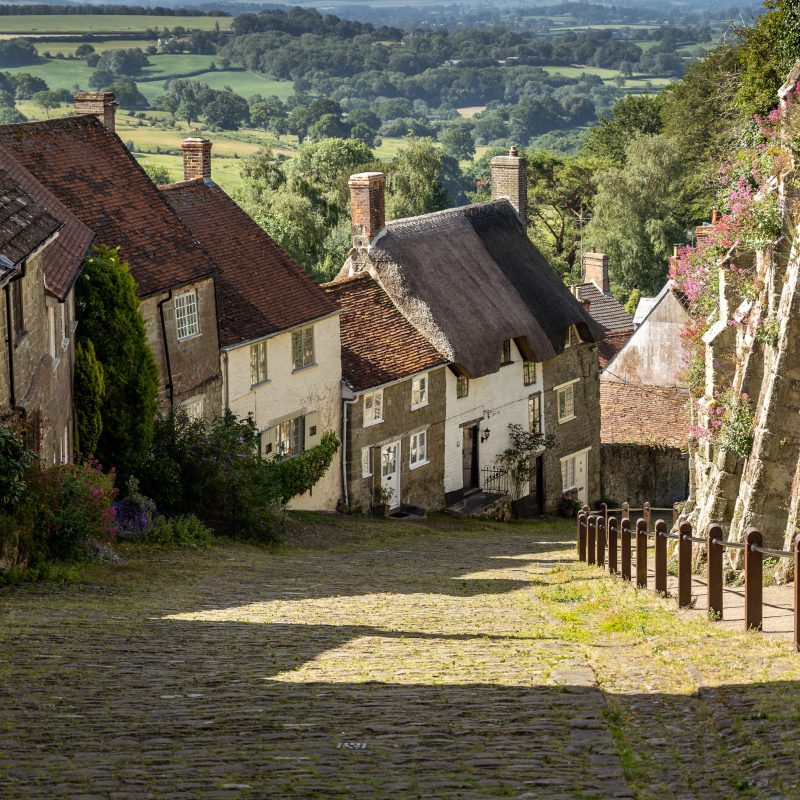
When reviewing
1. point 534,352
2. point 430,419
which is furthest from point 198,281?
point 534,352

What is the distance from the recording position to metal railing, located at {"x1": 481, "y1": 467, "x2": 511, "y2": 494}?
4150cm

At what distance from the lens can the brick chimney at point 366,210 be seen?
129ft

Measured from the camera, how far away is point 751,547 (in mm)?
12023

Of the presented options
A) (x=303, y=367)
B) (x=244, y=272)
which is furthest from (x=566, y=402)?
(x=244, y=272)

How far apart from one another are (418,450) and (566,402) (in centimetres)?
757

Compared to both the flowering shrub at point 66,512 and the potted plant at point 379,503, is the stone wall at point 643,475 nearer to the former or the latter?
the potted plant at point 379,503

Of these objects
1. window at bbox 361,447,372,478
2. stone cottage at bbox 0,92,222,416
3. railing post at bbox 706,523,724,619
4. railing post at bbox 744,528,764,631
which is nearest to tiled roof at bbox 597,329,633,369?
window at bbox 361,447,372,478

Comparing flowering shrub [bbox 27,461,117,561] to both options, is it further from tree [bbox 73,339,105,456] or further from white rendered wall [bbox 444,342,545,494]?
white rendered wall [bbox 444,342,545,494]

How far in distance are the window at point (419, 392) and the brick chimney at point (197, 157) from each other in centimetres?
752

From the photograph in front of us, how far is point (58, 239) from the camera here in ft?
80.2

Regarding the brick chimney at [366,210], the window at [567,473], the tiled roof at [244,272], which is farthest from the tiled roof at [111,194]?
the window at [567,473]

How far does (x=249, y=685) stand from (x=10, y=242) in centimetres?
947

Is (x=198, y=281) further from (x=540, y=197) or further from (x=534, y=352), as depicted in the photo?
(x=540, y=197)

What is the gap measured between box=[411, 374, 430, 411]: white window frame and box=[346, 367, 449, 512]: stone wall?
0.36 feet
